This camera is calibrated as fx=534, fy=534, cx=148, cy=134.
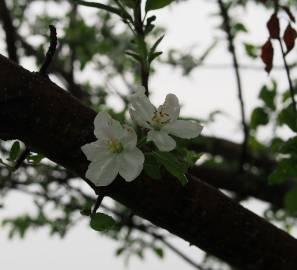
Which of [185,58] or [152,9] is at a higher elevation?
[185,58]

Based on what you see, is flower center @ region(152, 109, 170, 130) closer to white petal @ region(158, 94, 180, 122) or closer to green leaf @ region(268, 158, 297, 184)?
white petal @ region(158, 94, 180, 122)

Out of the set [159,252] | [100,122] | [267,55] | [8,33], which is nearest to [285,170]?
[267,55]

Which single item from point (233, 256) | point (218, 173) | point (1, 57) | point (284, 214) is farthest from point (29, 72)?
point (284, 214)

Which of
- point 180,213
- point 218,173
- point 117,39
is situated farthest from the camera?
point 117,39

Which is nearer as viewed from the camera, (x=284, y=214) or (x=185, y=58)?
(x=185, y=58)

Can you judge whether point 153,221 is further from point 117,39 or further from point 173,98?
point 117,39

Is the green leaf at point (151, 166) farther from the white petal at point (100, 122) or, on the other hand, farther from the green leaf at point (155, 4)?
the green leaf at point (155, 4)

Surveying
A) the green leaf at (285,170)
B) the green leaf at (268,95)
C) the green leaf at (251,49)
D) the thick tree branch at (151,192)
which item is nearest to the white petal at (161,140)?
the thick tree branch at (151,192)

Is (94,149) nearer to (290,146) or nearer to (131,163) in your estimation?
(131,163)
